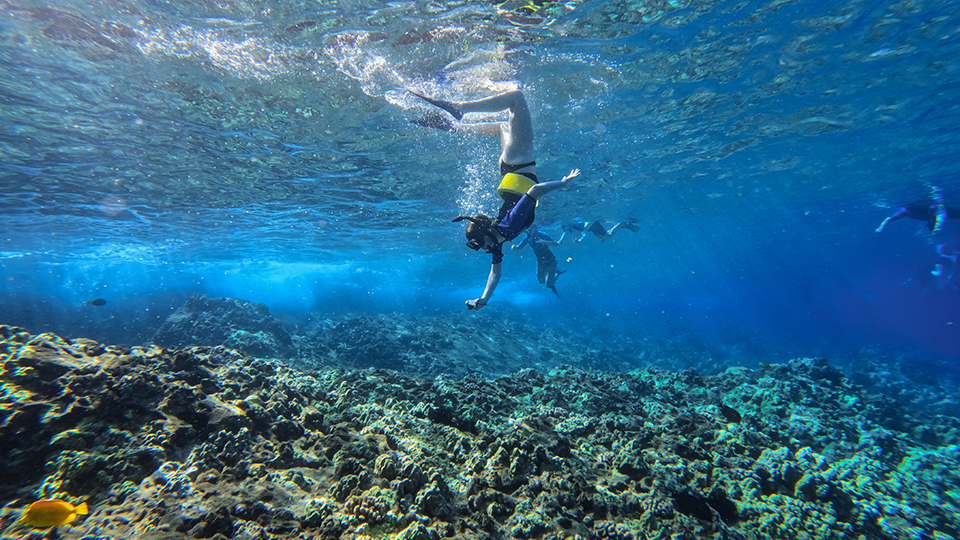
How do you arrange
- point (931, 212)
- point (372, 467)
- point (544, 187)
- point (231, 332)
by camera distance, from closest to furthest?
point (372, 467) → point (544, 187) → point (231, 332) → point (931, 212)

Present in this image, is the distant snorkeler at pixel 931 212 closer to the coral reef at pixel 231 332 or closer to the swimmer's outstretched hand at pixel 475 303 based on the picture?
the swimmer's outstretched hand at pixel 475 303

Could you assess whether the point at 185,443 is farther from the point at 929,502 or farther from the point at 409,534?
the point at 929,502

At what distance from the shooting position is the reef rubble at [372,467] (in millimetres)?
2637

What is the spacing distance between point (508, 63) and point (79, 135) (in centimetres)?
1338

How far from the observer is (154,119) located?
1043 cm

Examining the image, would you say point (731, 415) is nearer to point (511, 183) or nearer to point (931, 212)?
point (511, 183)

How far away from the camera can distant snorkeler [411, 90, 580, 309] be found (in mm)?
5707

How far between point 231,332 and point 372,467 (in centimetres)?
1544

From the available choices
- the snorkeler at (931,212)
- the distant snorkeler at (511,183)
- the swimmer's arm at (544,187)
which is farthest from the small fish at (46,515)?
the snorkeler at (931,212)

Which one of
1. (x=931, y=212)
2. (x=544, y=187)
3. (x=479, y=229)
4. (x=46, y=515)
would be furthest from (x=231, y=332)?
(x=931, y=212)

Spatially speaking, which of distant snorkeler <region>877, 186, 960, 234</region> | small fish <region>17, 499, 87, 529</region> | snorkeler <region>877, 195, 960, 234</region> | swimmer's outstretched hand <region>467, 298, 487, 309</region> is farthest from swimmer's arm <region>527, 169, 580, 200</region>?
snorkeler <region>877, 195, 960, 234</region>

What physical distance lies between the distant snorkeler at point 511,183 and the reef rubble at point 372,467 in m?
2.54

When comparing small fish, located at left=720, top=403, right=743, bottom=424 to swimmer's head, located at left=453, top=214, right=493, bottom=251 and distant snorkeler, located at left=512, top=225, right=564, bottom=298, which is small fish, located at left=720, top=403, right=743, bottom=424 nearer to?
swimmer's head, located at left=453, top=214, right=493, bottom=251

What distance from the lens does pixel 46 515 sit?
2.25 meters
